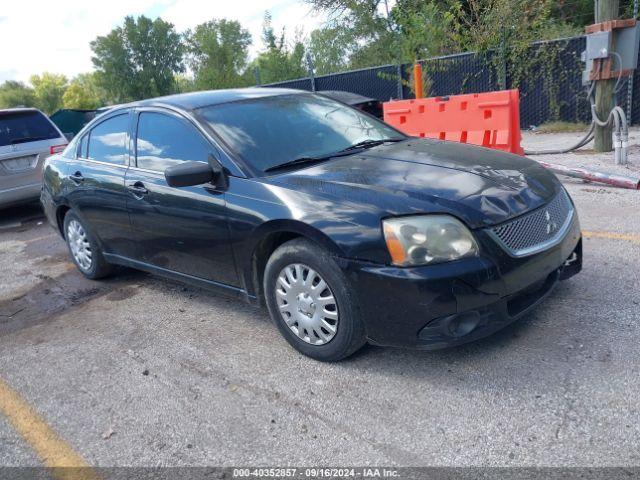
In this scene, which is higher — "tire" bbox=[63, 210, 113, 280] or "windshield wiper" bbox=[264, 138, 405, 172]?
"windshield wiper" bbox=[264, 138, 405, 172]

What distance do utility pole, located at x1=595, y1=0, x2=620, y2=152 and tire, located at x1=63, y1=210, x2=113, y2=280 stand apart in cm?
723

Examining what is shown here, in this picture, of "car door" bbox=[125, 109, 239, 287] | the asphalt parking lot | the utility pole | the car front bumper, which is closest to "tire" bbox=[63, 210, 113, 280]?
the asphalt parking lot

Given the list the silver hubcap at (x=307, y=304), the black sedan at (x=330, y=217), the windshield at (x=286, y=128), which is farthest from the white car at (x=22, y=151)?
the silver hubcap at (x=307, y=304)

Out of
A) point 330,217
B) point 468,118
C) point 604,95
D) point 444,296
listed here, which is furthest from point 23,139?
point 604,95

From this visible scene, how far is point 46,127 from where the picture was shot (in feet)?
29.9

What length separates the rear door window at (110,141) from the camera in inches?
184

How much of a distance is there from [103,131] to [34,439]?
285cm

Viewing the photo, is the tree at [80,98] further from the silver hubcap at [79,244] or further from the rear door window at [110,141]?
the rear door window at [110,141]

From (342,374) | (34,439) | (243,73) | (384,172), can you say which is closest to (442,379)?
(342,374)

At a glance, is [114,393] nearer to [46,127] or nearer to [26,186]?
[26,186]

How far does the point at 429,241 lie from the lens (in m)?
2.94

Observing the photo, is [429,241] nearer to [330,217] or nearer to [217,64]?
[330,217]

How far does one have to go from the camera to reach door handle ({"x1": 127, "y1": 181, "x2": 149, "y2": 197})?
4.26 metres

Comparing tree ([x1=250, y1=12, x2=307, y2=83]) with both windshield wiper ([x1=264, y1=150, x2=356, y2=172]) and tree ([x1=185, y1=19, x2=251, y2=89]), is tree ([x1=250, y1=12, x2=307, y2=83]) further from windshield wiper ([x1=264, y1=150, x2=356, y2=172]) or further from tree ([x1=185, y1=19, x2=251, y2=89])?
windshield wiper ([x1=264, y1=150, x2=356, y2=172])
